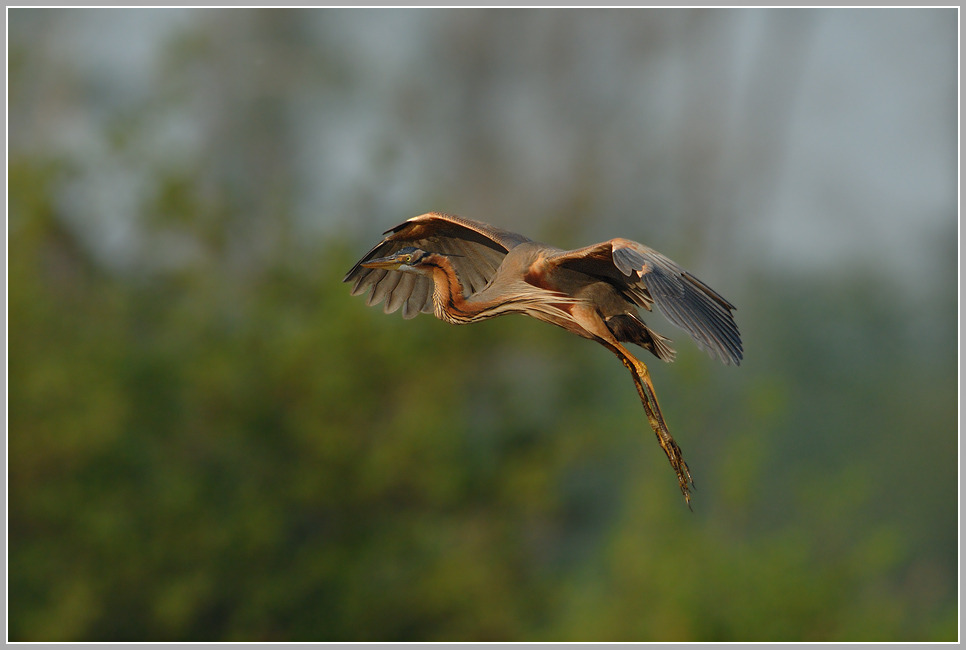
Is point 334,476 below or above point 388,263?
below

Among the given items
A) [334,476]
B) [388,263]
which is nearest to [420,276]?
[388,263]

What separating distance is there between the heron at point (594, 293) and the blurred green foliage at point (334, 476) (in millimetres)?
6688

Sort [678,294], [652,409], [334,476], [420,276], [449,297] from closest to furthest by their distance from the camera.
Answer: [678,294] < [652,409] < [449,297] < [420,276] < [334,476]

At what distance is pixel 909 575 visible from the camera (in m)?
13.2

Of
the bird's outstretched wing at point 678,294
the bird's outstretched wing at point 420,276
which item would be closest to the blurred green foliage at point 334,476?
the bird's outstretched wing at point 420,276

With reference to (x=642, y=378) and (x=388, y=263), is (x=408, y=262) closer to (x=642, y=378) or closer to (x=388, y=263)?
(x=388, y=263)

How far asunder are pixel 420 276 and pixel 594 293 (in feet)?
2.23

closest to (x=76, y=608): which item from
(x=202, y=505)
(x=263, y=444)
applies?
(x=202, y=505)

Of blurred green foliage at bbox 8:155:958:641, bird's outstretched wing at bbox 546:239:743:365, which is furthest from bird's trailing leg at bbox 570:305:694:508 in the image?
blurred green foliage at bbox 8:155:958:641

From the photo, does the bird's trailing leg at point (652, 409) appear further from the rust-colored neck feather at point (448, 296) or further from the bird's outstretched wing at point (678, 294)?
the rust-colored neck feather at point (448, 296)

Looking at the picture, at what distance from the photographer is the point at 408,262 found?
86.8 inches

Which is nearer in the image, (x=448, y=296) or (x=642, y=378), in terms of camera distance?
(x=642, y=378)

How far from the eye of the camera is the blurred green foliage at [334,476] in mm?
8523

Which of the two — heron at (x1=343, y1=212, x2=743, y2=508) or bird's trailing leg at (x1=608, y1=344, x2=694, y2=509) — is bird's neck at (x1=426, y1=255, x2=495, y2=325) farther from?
bird's trailing leg at (x1=608, y1=344, x2=694, y2=509)
